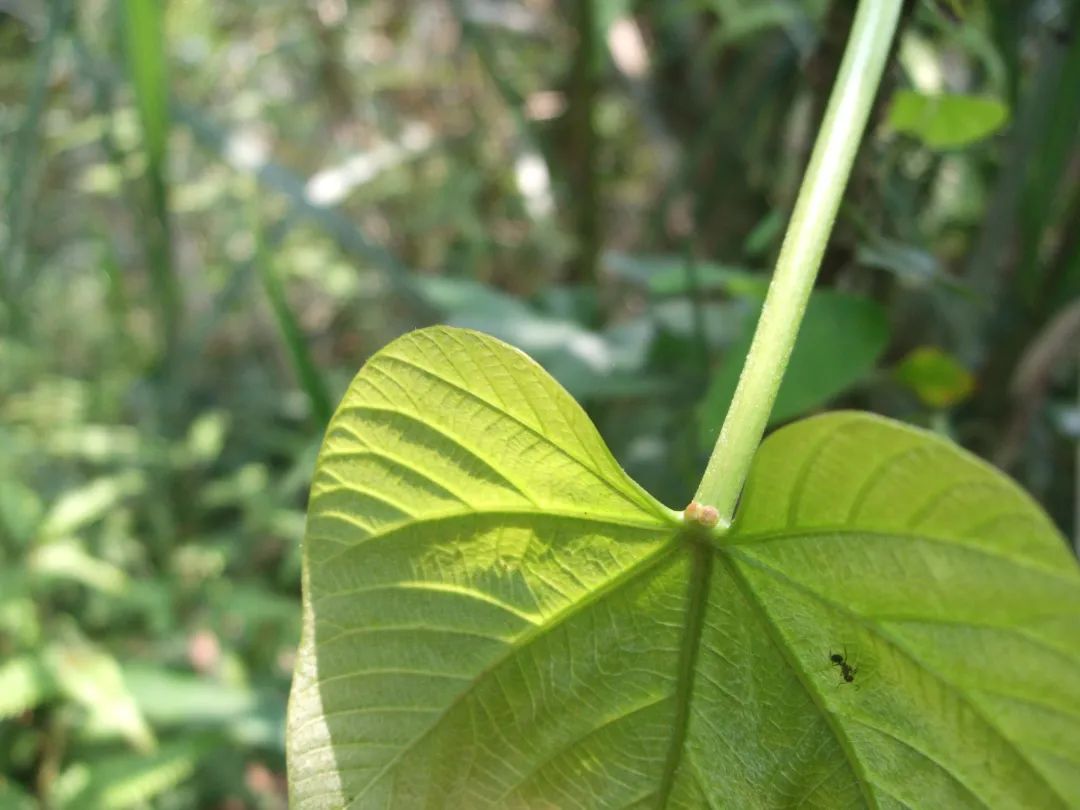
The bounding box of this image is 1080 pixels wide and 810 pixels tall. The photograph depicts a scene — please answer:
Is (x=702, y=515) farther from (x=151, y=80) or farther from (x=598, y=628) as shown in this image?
(x=151, y=80)

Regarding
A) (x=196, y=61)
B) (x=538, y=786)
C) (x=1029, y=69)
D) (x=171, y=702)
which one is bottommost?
(x=538, y=786)

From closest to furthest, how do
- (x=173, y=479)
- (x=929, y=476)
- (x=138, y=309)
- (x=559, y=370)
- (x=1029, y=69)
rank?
(x=929, y=476)
(x=559, y=370)
(x=1029, y=69)
(x=173, y=479)
(x=138, y=309)

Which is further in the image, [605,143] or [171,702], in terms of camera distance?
[605,143]

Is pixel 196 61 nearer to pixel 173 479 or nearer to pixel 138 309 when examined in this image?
pixel 138 309

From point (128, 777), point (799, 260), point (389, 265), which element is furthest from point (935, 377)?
point (128, 777)

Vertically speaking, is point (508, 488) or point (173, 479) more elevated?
point (173, 479)

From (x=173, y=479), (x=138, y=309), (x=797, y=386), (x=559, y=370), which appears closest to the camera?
(x=797, y=386)

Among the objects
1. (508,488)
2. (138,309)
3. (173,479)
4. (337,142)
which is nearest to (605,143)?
(337,142)

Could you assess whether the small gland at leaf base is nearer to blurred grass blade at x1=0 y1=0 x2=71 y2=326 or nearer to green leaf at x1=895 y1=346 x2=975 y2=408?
green leaf at x1=895 y1=346 x2=975 y2=408
